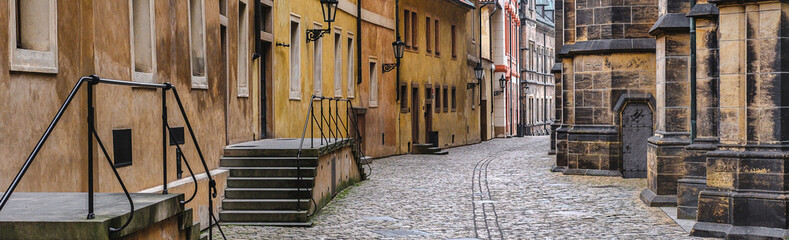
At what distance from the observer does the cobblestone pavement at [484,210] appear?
41.7 ft

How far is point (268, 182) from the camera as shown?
14.5 metres

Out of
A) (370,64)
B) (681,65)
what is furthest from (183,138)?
(370,64)

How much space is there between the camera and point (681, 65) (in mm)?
16516

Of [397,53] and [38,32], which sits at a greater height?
[397,53]

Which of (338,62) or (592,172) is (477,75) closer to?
(338,62)

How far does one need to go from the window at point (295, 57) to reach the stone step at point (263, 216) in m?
7.47

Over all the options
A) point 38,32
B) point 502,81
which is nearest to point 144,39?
point 38,32

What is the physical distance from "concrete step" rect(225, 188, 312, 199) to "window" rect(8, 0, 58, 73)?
5.18 metres

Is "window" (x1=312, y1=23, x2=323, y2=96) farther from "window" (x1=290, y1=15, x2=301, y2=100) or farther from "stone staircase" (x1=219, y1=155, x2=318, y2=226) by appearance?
"stone staircase" (x1=219, y1=155, x2=318, y2=226)

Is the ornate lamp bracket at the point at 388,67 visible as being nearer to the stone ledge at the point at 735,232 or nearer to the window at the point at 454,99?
the window at the point at 454,99

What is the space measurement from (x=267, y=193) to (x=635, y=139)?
10776mm

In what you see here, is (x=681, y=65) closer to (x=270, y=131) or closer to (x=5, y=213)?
(x=270, y=131)

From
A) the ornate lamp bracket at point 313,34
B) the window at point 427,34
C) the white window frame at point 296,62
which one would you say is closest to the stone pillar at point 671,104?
the white window frame at point 296,62

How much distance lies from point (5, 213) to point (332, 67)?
767 inches
